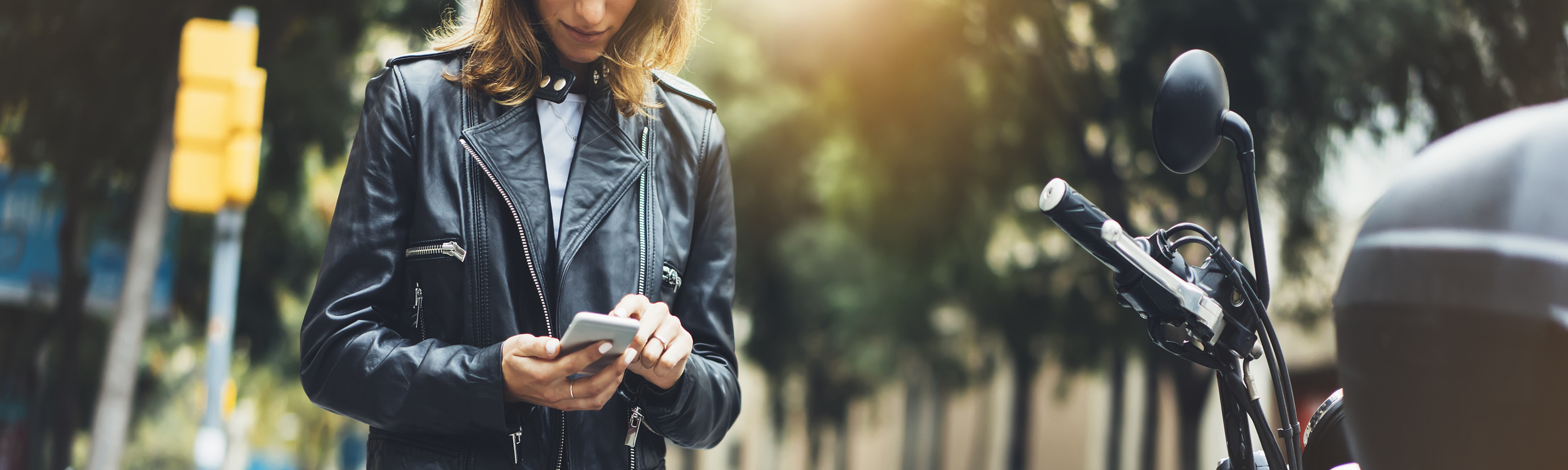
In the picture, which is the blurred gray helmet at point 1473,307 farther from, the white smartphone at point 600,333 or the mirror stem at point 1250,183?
the white smartphone at point 600,333

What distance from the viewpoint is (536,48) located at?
1955mm

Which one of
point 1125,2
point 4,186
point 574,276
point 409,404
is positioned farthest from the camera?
point 4,186

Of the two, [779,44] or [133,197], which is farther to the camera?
[779,44]

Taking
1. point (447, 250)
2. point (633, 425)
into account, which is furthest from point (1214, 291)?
point (447, 250)

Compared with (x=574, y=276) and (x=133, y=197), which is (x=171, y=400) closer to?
(x=133, y=197)

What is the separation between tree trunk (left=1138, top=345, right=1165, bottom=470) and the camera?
11.5 meters

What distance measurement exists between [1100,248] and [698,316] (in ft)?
2.21

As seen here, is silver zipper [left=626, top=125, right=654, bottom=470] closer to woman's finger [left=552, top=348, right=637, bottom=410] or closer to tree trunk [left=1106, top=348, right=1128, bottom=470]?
woman's finger [left=552, top=348, right=637, bottom=410]

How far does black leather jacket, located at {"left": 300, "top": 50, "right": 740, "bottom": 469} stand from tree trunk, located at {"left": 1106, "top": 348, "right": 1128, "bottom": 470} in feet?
37.6

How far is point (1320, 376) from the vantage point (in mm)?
15359

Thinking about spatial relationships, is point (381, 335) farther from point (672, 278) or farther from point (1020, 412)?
point (1020, 412)

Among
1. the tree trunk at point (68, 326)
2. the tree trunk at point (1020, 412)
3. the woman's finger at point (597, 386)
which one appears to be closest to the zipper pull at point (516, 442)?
the woman's finger at point (597, 386)

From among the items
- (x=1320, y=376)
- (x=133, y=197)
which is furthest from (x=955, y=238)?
(x=133, y=197)

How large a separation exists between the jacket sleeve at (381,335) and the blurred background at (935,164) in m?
4.91
